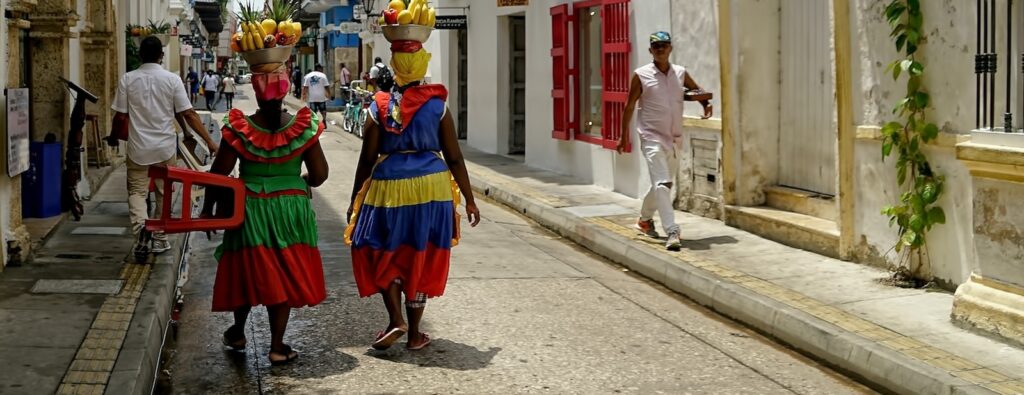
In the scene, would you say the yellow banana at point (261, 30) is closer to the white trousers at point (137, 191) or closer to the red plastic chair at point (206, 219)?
the red plastic chair at point (206, 219)

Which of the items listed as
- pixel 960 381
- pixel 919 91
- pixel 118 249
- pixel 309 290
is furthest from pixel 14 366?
pixel 919 91

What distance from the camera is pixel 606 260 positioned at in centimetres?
984

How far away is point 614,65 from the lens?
13.0 metres

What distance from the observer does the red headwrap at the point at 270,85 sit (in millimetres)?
5801

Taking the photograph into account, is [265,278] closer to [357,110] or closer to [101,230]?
[101,230]

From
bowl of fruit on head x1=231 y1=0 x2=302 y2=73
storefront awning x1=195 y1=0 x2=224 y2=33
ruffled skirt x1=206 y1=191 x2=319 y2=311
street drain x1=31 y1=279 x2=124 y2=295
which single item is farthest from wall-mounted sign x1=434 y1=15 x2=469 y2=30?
storefront awning x1=195 y1=0 x2=224 y2=33

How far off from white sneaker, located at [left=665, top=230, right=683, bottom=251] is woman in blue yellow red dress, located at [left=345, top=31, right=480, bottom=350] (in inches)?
138

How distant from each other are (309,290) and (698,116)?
6045mm

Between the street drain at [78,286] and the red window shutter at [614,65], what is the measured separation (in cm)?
649

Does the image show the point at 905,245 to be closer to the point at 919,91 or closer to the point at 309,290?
the point at 919,91

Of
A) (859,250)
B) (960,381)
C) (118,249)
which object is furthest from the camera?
(118,249)

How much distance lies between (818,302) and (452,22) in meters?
13.7

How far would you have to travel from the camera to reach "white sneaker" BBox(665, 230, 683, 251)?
929 centimetres

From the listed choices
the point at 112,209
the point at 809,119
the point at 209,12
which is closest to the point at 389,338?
the point at 809,119
